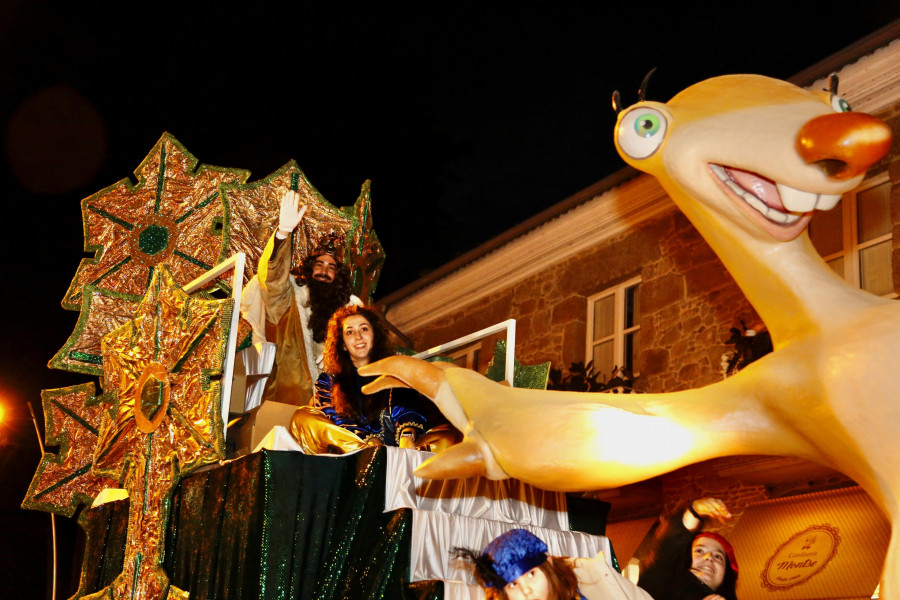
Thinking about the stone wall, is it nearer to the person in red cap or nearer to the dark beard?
the dark beard

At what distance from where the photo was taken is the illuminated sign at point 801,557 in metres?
7.66

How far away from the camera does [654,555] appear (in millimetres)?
4270

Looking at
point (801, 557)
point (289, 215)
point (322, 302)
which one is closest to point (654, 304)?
point (801, 557)

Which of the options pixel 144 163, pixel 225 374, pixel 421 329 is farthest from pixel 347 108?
pixel 225 374

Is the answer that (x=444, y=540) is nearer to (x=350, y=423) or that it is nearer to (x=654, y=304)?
(x=350, y=423)

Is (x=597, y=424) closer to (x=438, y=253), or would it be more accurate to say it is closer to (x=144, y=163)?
(x=144, y=163)

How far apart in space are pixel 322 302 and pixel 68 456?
205 cm

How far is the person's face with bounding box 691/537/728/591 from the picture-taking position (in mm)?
4211

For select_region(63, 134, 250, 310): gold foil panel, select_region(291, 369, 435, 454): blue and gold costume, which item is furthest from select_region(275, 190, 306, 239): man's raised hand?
select_region(291, 369, 435, 454): blue and gold costume

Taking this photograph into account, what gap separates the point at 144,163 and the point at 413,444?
9.81ft

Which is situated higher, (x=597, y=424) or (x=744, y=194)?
(x=744, y=194)

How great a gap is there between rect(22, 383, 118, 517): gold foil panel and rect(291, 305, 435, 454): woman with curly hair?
200 cm

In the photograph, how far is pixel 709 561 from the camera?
425 centimetres

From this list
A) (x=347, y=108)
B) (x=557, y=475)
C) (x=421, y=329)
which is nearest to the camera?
(x=557, y=475)
